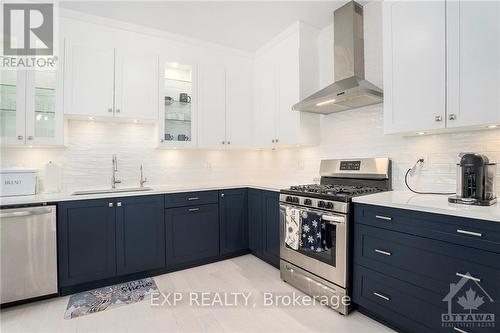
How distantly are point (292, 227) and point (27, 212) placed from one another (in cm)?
237

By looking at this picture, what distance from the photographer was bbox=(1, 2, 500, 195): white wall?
2145mm

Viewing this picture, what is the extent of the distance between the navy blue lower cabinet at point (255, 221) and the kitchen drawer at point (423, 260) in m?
1.31

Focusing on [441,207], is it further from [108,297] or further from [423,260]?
[108,297]

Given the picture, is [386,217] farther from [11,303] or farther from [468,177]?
[11,303]

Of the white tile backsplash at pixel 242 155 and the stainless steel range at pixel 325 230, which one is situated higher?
the white tile backsplash at pixel 242 155

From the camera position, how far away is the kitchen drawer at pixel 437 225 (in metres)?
1.39

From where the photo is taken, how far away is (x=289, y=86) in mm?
3061

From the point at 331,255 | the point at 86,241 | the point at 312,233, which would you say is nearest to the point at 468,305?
the point at 331,255

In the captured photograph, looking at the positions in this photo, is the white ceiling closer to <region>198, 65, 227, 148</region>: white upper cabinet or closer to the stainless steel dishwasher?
<region>198, 65, 227, 148</region>: white upper cabinet

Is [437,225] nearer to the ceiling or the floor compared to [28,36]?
nearer to the floor

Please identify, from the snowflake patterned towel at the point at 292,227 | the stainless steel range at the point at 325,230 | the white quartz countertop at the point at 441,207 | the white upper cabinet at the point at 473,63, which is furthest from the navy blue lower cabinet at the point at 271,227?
the white upper cabinet at the point at 473,63

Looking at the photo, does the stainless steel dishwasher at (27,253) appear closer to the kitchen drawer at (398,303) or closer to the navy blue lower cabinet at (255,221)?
the navy blue lower cabinet at (255,221)

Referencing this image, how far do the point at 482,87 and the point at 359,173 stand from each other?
121 centimetres

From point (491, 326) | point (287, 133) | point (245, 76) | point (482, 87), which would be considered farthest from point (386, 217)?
point (245, 76)
